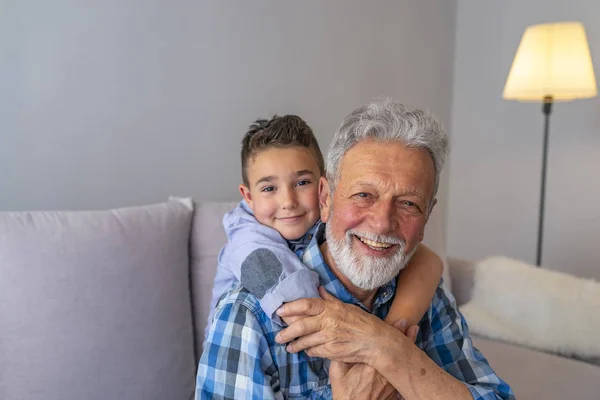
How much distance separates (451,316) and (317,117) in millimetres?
1532

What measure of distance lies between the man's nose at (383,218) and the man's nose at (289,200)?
0.99 feet

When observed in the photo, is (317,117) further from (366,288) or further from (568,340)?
(366,288)

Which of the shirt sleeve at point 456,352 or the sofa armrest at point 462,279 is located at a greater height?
the shirt sleeve at point 456,352

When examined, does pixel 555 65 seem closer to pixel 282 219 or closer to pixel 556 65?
pixel 556 65

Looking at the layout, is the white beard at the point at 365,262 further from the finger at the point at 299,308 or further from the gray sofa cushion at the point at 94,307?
the gray sofa cushion at the point at 94,307

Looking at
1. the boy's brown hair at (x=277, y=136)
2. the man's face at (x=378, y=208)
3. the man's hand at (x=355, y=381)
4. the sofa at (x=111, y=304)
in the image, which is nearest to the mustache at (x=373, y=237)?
the man's face at (x=378, y=208)

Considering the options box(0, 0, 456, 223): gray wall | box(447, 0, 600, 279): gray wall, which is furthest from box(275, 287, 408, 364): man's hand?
box(447, 0, 600, 279): gray wall

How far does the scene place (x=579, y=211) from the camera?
3.05m

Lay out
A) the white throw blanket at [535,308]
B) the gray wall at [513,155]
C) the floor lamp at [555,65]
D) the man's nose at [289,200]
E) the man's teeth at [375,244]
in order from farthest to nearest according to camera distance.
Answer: the gray wall at [513,155], the floor lamp at [555,65], the white throw blanket at [535,308], the man's nose at [289,200], the man's teeth at [375,244]

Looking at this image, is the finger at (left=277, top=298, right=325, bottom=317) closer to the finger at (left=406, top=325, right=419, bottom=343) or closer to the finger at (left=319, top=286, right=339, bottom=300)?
the finger at (left=319, top=286, right=339, bottom=300)

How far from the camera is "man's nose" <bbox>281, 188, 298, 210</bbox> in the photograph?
131 centimetres

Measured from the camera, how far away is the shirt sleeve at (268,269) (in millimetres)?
996

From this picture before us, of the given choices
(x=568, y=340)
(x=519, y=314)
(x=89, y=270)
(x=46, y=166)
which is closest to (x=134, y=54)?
(x=46, y=166)

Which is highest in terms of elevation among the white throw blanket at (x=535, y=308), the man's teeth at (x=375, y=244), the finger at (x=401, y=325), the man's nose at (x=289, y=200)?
the man's nose at (x=289, y=200)
